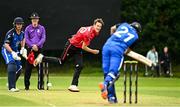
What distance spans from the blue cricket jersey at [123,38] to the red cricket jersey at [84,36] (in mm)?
3281


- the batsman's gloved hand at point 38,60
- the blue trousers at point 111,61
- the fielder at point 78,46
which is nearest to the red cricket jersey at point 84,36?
the fielder at point 78,46

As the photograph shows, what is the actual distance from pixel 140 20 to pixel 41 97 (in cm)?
2267

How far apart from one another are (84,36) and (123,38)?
143 inches

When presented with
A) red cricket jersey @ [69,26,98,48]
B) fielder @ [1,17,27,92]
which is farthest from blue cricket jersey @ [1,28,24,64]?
red cricket jersey @ [69,26,98,48]

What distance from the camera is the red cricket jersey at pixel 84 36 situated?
19438 mm

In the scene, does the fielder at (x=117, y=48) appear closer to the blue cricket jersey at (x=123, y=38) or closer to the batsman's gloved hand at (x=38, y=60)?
the blue cricket jersey at (x=123, y=38)

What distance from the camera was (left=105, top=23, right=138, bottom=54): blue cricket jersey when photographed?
15961mm

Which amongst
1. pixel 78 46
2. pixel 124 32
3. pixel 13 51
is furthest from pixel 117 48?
pixel 13 51

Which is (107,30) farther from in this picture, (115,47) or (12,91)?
(115,47)

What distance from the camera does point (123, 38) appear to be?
15969 mm

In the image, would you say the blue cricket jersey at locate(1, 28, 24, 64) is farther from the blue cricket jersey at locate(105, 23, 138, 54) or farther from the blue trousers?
the blue cricket jersey at locate(105, 23, 138, 54)

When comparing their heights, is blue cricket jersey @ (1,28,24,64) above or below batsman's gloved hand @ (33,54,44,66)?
above

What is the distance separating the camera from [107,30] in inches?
1412

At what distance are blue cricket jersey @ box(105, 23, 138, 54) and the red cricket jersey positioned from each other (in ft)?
10.8
